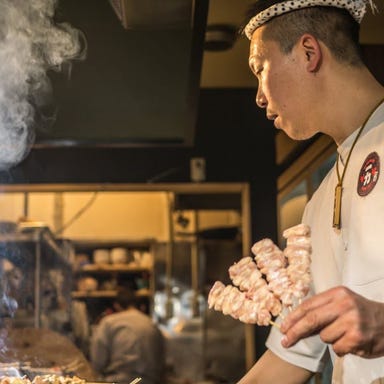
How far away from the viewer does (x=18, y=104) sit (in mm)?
3471

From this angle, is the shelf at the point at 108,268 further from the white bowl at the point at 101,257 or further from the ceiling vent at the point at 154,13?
the ceiling vent at the point at 154,13

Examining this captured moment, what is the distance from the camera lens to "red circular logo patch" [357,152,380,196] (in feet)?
7.01

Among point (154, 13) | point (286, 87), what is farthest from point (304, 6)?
point (154, 13)

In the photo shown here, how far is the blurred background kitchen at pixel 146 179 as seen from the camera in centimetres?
308

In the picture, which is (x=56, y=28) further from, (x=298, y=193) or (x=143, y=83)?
(x=298, y=193)

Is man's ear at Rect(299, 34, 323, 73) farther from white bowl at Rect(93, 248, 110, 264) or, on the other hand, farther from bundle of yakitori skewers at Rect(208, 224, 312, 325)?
white bowl at Rect(93, 248, 110, 264)

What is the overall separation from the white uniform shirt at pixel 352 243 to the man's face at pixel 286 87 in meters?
0.17

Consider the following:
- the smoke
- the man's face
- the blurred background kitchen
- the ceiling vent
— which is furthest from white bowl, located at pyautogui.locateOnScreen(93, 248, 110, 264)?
the man's face

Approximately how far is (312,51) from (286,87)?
0.46ft

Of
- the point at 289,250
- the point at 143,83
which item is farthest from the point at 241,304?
the point at 143,83

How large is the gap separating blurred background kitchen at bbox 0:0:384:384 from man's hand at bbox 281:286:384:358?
1220 millimetres

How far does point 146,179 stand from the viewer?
5855 mm

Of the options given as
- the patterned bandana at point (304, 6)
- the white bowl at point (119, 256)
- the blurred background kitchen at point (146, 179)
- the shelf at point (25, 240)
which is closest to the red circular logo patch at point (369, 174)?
the patterned bandana at point (304, 6)

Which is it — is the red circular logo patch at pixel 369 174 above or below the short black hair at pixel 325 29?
below
